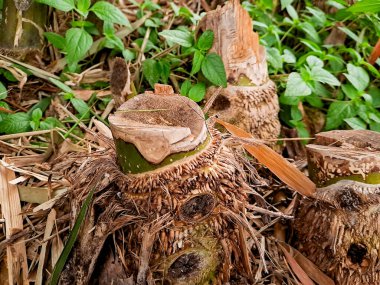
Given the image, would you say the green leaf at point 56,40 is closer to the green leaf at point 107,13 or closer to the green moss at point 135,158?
the green leaf at point 107,13

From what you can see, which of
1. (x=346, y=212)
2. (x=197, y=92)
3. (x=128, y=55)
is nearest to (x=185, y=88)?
(x=197, y=92)

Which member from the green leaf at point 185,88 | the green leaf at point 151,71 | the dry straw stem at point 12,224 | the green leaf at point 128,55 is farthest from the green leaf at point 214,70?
the dry straw stem at point 12,224

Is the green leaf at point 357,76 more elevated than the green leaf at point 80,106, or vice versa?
the green leaf at point 357,76

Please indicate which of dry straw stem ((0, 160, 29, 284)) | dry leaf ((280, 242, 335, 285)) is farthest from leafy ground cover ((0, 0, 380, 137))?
dry leaf ((280, 242, 335, 285))

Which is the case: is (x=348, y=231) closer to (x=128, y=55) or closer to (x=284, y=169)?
(x=284, y=169)

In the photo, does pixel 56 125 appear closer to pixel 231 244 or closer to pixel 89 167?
pixel 89 167

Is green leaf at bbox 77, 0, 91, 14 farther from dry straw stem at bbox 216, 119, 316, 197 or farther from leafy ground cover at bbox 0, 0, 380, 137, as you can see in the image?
dry straw stem at bbox 216, 119, 316, 197

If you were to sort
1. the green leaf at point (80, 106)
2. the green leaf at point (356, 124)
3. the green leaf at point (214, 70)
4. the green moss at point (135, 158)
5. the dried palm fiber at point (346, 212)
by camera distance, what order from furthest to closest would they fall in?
the green leaf at point (356, 124) → the green leaf at point (80, 106) → the green leaf at point (214, 70) → the dried palm fiber at point (346, 212) → the green moss at point (135, 158)
